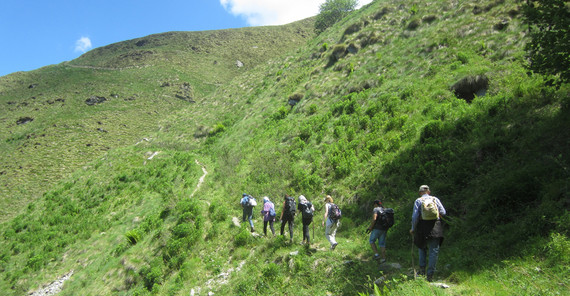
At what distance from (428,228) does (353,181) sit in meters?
5.48

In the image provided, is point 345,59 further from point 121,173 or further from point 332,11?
point 332,11

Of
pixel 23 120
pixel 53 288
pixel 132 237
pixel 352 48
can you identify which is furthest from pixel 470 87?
pixel 23 120

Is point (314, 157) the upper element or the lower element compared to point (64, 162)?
lower

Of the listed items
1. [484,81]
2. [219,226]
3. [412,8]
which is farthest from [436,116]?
[412,8]

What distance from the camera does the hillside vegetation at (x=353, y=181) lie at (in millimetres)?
6195

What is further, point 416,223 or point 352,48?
point 352,48

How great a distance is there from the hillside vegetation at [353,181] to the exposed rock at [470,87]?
5 cm

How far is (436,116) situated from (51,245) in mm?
23428

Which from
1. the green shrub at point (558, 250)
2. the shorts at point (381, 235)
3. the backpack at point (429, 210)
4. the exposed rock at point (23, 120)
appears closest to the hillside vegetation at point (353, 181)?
the green shrub at point (558, 250)

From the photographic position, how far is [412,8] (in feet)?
74.5

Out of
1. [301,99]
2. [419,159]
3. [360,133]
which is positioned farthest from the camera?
[301,99]

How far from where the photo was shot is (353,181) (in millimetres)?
11062

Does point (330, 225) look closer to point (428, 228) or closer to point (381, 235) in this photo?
point (381, 235)

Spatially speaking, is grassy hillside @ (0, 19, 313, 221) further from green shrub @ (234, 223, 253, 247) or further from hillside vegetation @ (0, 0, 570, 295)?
green shrub @ (234, 223, 253, 247)
